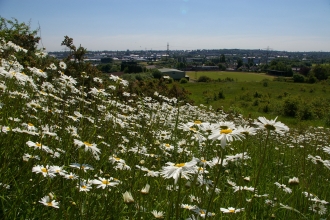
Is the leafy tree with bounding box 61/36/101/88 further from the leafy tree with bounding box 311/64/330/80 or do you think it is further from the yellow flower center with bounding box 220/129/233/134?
the leafy tree with bounding box 311/64/330/80

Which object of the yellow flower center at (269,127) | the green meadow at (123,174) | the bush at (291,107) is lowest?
the bush at (291,107)

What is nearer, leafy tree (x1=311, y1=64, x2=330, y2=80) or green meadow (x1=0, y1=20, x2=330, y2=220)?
green meadow (x1=0, y1=20, x2=330, y2=220)

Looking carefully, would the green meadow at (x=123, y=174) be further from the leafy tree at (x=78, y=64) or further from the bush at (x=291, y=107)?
the bush at (x=291, y=107)

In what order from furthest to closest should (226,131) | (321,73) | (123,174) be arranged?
(321,73), (123,174), (226,131)

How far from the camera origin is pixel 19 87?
13.6 feet

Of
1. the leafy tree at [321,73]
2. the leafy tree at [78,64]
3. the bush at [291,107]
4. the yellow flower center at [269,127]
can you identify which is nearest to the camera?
the yellow flower center at [269,127]

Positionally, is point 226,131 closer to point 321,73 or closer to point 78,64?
point 78,64

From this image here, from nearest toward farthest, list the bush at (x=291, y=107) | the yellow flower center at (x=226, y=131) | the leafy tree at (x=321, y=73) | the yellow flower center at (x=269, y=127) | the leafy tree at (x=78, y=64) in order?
the yellow flower center at (x=226, y=131) < the yellow flower center at (x=269, y=127) < the leafy tree at (x=78, y=64) < the bush at (x=291, y=107) < the leafy tree at (x=321, y=73)

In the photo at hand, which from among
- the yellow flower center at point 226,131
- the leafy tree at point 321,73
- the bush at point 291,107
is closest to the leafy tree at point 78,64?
the yellow flower center at point 226,131

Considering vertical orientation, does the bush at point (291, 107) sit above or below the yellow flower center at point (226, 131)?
below

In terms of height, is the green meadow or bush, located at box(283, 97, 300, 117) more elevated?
the green meadow

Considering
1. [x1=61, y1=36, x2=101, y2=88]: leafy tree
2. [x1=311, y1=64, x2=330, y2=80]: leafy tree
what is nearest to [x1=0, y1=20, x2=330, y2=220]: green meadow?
[x1=61, y1=36, x2=101, y2=88]: leafy tree

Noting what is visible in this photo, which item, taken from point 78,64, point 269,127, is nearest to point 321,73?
point 78,64

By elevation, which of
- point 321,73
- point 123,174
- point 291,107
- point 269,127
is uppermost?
point 269,127
